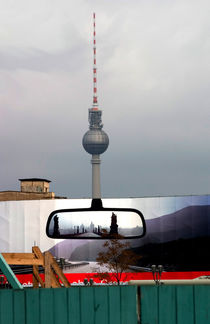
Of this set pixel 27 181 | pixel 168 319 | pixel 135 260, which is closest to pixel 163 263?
pixel 135 260

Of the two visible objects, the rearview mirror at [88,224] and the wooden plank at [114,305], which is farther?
the wooden plank at [114,305]

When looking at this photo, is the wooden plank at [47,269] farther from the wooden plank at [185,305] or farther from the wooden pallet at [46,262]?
the wooden plank at [185,305]

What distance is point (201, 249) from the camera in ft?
209

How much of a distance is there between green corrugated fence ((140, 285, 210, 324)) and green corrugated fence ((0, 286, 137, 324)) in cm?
22

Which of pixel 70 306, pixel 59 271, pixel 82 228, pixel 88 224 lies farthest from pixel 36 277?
pixel 88 224

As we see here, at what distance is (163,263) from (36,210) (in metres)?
14.9

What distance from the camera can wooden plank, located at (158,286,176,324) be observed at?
32.7 feet

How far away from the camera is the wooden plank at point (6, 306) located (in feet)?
33.4

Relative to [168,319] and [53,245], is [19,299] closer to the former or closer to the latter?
[168,319]

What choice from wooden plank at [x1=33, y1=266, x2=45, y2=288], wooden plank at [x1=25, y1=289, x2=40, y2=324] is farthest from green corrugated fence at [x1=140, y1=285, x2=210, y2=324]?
wooden plank at [x1=33, y1=266, x2=45, y2=288]

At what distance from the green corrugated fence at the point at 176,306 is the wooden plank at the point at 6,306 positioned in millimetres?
2185

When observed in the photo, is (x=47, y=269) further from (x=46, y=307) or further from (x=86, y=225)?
(x=86, y=225)

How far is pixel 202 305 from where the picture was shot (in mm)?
9953

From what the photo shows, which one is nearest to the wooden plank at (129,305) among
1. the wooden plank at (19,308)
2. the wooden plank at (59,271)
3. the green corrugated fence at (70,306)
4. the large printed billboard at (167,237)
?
the green corrugated fence at (70,306)
